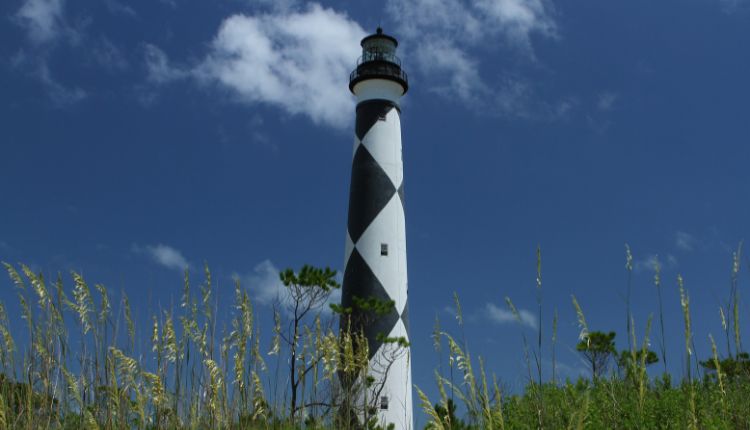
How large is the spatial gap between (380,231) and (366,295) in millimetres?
1470

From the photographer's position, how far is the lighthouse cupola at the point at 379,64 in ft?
55.3

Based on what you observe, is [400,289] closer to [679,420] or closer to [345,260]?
[345,260]

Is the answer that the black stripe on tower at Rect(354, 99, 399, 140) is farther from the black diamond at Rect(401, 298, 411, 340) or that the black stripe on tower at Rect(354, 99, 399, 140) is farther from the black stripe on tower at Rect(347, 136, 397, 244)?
the black diamond at Rect(401, 298, 411, 340)

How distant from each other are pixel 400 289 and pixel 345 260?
142 cm

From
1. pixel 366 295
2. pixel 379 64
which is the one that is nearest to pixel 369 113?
pixel 379 64

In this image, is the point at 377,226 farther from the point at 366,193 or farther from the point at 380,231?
the point at 366,193

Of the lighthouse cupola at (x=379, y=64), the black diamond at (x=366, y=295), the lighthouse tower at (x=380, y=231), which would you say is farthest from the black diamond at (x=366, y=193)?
the lighthouse cupola at (x=379, y=64)

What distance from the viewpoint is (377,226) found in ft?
48.9

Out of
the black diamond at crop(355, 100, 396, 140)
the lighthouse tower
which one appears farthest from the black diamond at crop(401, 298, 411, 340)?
the black diamond at crop(355, 100, 396, 140)

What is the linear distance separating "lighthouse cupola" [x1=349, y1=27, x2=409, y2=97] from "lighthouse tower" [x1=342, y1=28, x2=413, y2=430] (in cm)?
3

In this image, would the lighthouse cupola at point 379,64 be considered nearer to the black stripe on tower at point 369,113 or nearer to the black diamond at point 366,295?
the black stripe on tower at point 369,113

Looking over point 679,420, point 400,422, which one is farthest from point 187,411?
point 400,422

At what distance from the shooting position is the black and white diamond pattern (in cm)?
1447

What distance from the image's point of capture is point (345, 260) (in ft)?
49.9
